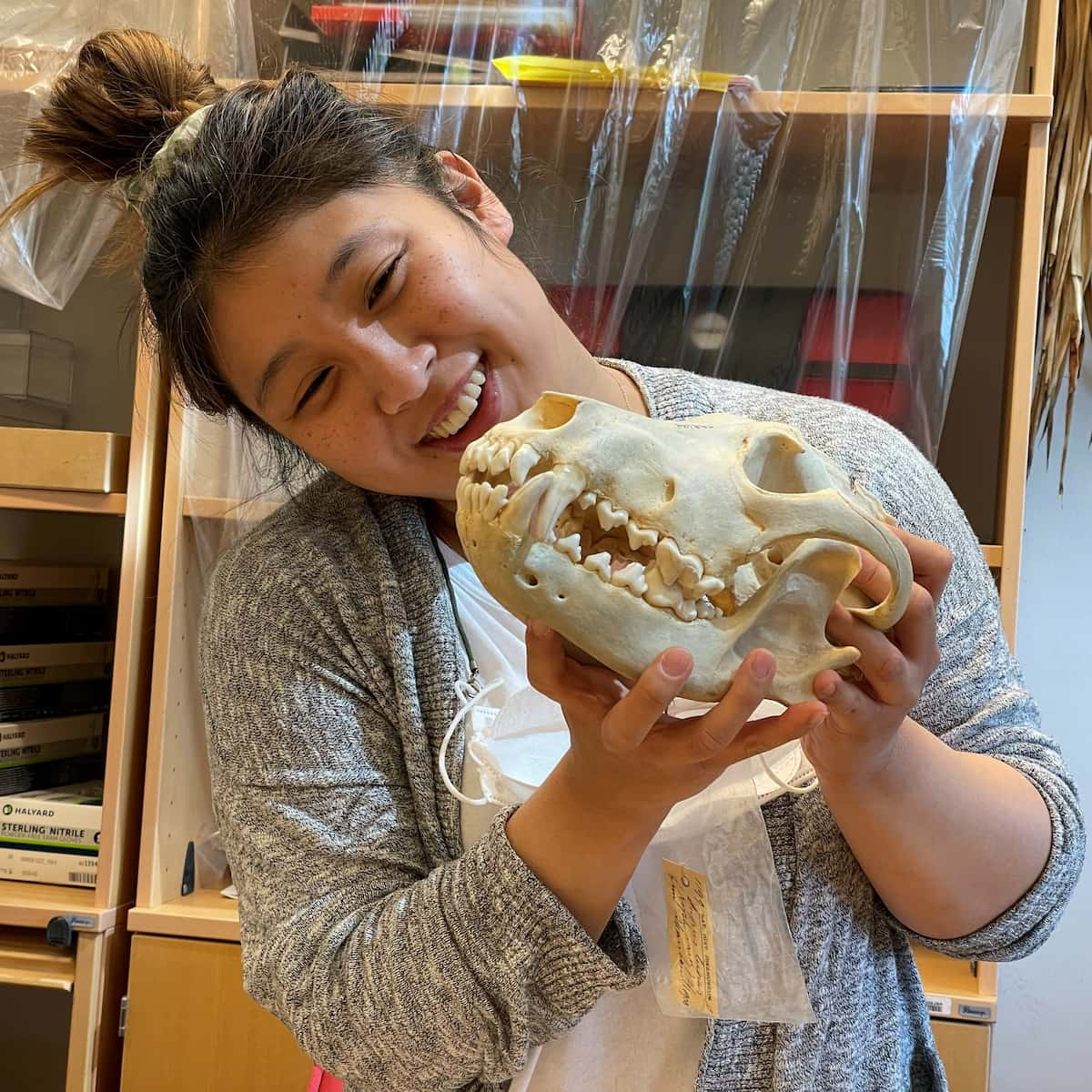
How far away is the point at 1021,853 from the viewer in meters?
0.74

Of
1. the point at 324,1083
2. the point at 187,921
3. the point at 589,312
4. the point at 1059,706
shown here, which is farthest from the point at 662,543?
the point at 1059,706

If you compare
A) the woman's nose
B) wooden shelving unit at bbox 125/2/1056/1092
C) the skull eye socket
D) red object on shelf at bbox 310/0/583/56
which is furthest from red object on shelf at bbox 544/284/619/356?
the skull eye socket

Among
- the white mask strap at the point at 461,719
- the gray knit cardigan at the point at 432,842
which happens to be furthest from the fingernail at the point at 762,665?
the white mask strap at the point at 461,719

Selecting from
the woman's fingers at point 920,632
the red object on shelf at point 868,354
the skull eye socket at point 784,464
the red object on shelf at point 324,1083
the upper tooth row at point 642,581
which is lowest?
the red object on shelf at point 324,1083

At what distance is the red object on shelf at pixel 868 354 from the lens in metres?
1.33

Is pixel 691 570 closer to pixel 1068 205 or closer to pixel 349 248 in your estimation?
pixel 349 248

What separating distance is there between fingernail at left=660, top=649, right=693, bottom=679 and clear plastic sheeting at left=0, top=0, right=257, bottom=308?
1.17 meters

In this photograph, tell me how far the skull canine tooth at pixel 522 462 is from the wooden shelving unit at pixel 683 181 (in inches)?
33.7

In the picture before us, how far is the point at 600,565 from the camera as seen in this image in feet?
1.85

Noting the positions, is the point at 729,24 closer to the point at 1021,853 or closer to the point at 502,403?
the point at 502,403

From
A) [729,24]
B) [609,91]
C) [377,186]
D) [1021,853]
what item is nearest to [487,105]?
[609,91]

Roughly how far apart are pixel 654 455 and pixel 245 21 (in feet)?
3.71

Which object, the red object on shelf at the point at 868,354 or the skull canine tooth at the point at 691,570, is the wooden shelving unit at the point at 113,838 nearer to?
the red object on shelf at the point at 868,354

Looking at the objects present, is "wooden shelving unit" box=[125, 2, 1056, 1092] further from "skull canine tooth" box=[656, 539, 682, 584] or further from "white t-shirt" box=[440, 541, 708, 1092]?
"skull canine tooth" box=[656, 539, 682, 584]
